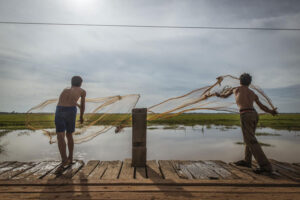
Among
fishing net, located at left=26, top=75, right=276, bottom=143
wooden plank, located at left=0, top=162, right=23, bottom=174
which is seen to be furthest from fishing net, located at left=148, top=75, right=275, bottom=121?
wooden plank, located at left=0, top=162, right=23, bottom=174

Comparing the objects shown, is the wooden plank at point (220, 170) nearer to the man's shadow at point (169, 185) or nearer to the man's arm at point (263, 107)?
the man's shadow at point (169, 185)

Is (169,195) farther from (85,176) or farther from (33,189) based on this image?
(33,189)

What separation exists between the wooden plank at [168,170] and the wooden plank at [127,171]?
23.0 inches

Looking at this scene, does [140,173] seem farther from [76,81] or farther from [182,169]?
[76,81]

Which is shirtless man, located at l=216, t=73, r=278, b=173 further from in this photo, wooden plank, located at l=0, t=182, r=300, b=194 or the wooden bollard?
the wooden bollard

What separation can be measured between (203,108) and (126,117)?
75.6 inches

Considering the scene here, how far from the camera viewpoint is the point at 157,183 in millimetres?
2943

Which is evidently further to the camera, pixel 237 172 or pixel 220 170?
pixel 220 170

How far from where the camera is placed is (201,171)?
3705 mm

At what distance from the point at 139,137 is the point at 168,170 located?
0.87 metres

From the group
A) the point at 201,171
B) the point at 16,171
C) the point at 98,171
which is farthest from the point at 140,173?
the point at 16,171

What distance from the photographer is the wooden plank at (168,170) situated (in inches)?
132

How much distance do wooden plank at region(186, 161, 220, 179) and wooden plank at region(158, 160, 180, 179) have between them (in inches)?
13.2

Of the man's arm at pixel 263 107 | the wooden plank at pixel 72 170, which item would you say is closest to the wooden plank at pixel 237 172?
the man's arm at pixel 263 107
